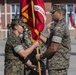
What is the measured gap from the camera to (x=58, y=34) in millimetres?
6645

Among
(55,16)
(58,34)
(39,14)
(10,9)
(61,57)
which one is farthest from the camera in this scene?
(10,9)

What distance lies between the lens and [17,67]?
6.98 meters

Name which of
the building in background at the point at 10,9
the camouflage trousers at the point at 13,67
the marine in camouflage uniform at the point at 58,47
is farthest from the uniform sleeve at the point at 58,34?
the building in background at the point at 10,9

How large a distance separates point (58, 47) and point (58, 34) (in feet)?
0.70

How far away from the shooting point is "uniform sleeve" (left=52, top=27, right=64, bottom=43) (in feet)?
21.6

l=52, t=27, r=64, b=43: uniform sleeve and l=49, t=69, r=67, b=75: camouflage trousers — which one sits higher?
l=52, t=27, r=64, b=43: uniform sleeve

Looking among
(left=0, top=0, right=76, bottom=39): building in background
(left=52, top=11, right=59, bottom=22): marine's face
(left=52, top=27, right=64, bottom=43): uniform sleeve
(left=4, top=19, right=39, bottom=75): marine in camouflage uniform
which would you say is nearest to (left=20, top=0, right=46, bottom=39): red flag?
(left=4, top=19, right=39, bottom=75): marine in camouflage uniform

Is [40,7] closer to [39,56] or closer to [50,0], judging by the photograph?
[39,56]

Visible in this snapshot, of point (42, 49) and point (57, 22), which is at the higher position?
point (57, 22)

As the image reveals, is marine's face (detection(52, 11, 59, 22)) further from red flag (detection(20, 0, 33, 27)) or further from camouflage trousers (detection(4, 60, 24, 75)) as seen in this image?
red flag (detection(20, 0, 33, 27))

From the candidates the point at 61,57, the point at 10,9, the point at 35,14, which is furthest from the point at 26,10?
the point at 10,9

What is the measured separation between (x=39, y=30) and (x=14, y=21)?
68.7 inches

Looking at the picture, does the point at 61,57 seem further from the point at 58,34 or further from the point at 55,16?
the point at 55,16

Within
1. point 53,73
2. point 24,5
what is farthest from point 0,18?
point 53,73
